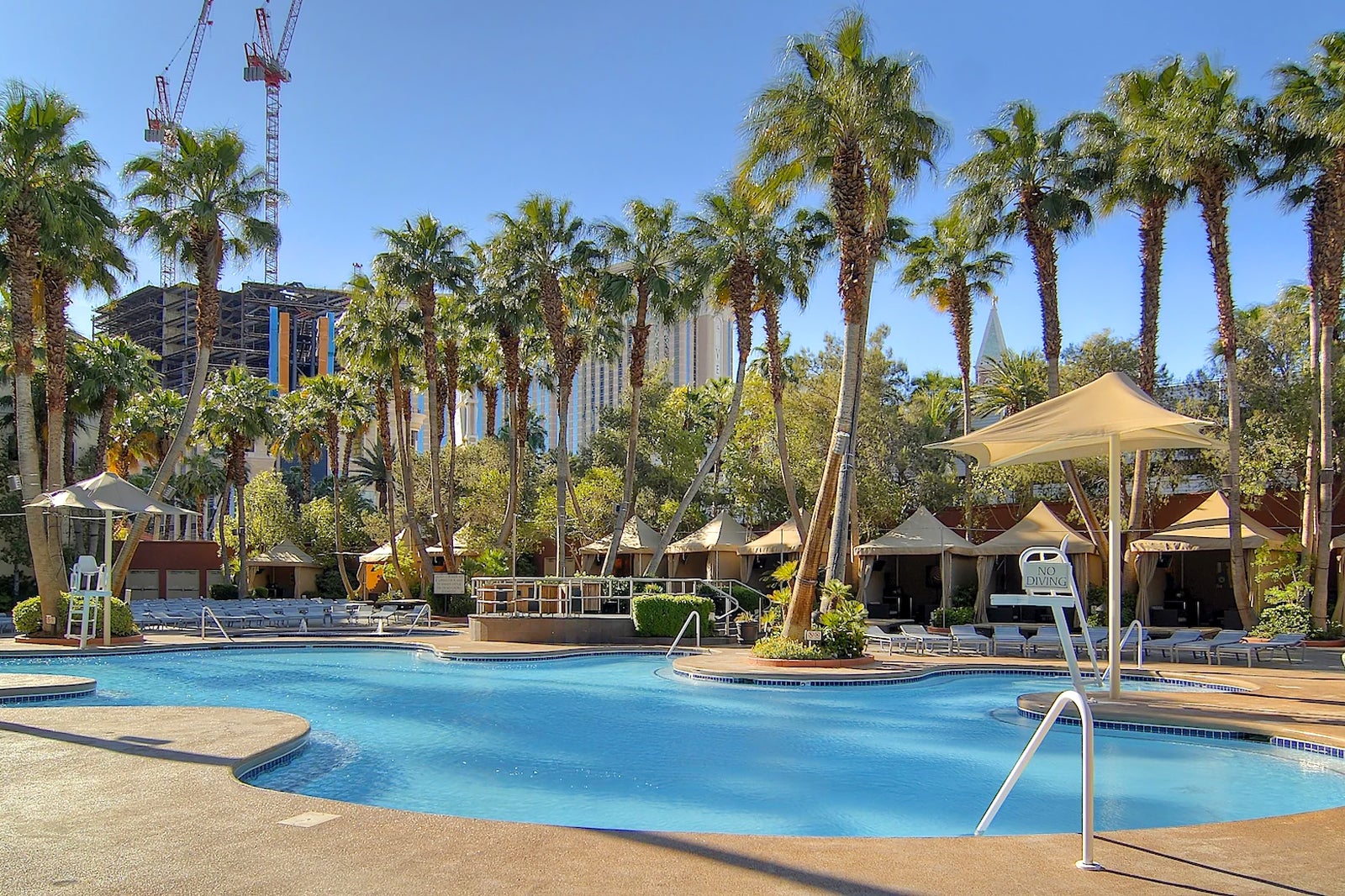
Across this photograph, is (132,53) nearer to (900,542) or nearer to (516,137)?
(516,137)

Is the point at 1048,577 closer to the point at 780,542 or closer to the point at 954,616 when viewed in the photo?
the point at 954,616

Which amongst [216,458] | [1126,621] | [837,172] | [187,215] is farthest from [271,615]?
[216,458]

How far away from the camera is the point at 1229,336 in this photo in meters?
20.5

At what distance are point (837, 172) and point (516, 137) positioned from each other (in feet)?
21.7

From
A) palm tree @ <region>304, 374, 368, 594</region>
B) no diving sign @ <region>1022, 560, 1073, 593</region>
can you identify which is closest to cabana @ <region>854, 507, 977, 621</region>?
no diving sign @ <region>1022, 560, 1073, 593</region>

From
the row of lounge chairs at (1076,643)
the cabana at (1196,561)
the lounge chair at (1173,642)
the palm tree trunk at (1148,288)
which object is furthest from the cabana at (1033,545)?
the lounge chair at (1173,642)

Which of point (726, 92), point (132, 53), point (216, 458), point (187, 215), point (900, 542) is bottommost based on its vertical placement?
point (900, 542)

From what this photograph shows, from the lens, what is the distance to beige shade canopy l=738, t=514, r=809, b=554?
1053 inches

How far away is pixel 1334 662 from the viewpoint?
1780 cm

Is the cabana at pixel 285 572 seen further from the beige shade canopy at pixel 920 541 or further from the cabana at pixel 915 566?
the beige shade canopy at pixel 920 541

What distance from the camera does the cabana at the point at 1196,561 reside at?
21.9 m

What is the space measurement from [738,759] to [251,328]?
106 m

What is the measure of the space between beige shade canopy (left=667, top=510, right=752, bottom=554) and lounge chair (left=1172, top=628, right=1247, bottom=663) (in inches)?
510

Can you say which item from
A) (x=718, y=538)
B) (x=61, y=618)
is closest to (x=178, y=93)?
(x=718, y=538)
